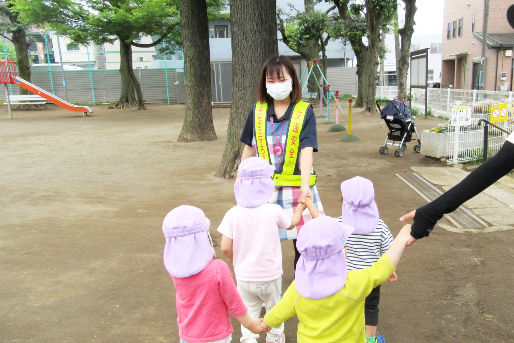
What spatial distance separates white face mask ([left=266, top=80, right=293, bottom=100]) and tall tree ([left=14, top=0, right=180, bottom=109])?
1931cm

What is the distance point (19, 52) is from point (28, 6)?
4.79 meters

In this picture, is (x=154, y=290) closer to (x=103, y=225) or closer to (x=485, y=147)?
(x=103, y=225)

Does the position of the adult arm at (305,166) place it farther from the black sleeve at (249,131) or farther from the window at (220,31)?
the window at (220,31)

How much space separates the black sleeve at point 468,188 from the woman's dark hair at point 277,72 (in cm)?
143

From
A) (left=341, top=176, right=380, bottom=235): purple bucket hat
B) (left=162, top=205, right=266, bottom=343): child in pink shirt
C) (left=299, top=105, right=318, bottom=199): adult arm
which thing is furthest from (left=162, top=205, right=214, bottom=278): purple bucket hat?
(left=299, top=105, right=318, bottom=199): adult arm

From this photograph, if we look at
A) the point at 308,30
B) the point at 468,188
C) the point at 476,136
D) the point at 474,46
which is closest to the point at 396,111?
the point at 476,136

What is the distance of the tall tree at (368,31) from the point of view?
50.8 feet

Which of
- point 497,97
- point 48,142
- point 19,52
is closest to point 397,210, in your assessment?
point 497,97

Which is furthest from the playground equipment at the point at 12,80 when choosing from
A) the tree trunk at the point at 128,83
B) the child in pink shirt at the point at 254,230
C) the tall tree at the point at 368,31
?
the child in pink shirt at the point at 254,230

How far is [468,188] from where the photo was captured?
1754 millimetres

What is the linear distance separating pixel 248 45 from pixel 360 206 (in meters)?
4.81

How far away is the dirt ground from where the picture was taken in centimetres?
294

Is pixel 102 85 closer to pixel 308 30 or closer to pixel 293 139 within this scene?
pixel 308 30

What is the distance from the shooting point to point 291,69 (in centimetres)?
292
